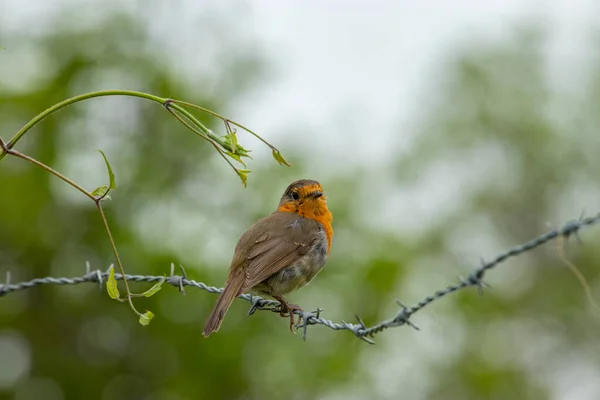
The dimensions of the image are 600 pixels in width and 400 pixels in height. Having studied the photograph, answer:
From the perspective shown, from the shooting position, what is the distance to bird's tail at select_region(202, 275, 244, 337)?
480cm

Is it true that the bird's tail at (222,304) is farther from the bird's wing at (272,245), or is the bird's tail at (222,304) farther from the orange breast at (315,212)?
the orange breast at (315,212)

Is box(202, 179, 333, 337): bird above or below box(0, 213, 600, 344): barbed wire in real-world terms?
above

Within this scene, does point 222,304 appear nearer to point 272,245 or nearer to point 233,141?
point 272,245

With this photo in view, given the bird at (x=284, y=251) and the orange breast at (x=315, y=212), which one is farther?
the orange breast at (x=315, y=212)

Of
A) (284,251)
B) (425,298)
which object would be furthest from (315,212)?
(425,298)

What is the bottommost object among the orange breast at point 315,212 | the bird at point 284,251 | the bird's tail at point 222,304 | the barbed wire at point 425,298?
the barbed wire at point 425,298

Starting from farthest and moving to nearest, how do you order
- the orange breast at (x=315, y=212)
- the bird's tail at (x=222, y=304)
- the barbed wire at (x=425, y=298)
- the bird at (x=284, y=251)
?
the orange breast at (x=315, y=212) → the bird at (x=284, y=251) → the bird's tail at (x=222, y=304) → the barbed wire at (x=425, y=298)

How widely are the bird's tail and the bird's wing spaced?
0.15 ft

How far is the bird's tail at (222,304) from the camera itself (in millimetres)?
4805

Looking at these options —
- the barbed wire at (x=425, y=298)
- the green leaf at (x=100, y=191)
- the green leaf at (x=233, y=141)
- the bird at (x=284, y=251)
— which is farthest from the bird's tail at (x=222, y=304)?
the green leaf at (x=233, y=141)

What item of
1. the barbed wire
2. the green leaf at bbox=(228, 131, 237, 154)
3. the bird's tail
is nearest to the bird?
the bird's tail

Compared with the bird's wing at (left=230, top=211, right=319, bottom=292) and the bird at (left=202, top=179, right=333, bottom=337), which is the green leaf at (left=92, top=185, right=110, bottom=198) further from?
the bird's wing at (left=230, top=211, right=319, bottom=292)

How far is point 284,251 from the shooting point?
574 cm

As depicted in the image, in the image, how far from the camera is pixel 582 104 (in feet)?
106
